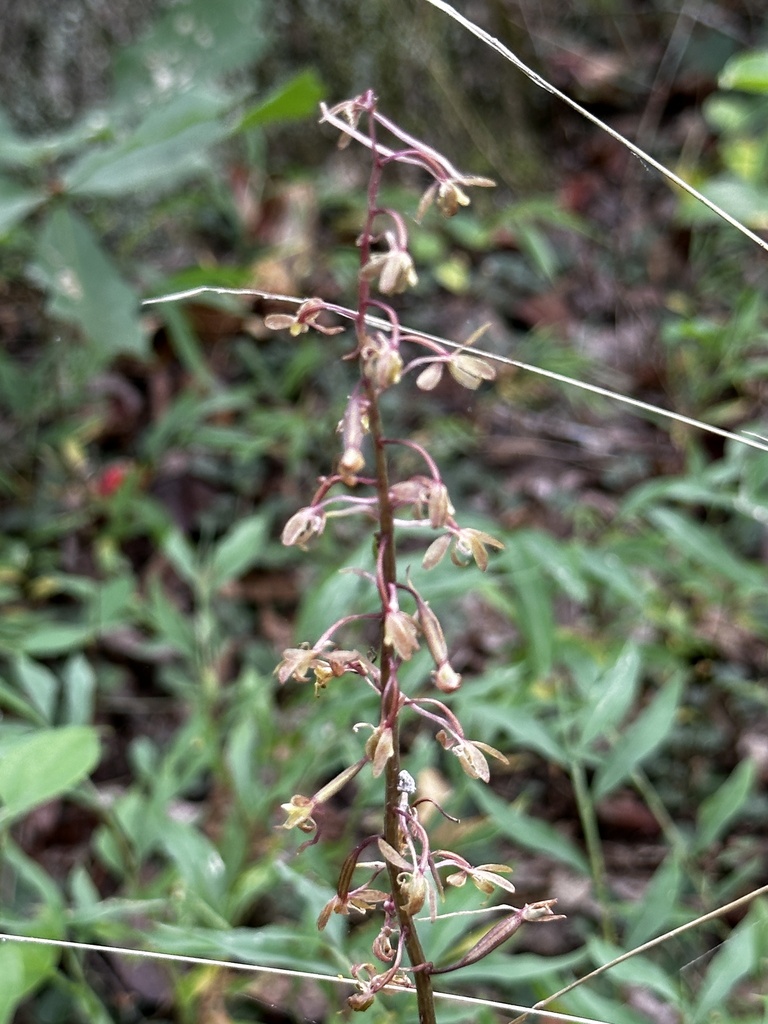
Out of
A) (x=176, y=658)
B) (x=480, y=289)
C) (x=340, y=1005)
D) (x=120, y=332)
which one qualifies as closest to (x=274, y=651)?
(x=176, y=658)

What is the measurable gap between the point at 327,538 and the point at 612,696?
763 millimetres

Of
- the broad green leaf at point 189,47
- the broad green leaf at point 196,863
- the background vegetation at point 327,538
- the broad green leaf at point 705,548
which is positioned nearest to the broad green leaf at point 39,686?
the background vegetation at point 327,538

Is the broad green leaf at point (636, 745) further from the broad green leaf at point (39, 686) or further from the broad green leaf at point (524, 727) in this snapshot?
the broad green leaf at point (39, 686)

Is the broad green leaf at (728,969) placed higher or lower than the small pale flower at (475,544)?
lower

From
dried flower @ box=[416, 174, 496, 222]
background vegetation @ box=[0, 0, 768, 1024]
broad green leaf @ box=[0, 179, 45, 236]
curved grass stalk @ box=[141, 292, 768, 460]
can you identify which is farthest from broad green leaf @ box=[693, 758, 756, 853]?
broad green leaf @ box=[0, 179, 45, 236]

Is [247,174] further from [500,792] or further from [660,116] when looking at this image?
[500,792]

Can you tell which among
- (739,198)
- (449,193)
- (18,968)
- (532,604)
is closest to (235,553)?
(532,604)

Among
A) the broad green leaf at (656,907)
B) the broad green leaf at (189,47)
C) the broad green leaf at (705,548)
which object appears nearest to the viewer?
the broad green leaf at (656,907)

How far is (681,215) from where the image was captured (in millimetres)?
2498

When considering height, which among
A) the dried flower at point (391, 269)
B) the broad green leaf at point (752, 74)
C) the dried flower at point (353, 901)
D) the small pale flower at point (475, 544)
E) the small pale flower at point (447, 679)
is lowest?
the dried flower at point (353, 901)

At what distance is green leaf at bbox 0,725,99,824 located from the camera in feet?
2.68

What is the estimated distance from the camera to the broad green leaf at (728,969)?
0.87 m

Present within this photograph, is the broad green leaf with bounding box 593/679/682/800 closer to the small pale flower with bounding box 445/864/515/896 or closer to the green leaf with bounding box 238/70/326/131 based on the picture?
the small pale flower with bounding box 445/864/515/896

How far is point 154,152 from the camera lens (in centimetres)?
137
